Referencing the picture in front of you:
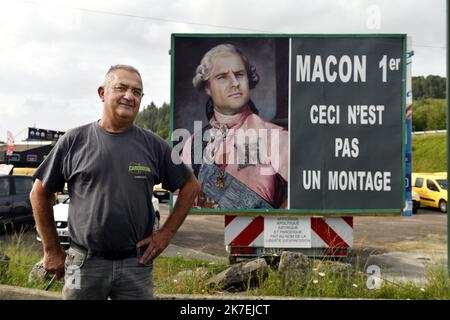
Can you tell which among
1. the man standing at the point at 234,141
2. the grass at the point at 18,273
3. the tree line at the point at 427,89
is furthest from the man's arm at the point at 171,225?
the tree line at the point at 427,89

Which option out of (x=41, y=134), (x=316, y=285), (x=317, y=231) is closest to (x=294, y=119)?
Result: (x=317, y=231)

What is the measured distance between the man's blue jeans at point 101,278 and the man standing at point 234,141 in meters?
3.19

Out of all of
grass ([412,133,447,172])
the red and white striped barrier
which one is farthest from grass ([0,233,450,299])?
grass ([412,133,447,172])

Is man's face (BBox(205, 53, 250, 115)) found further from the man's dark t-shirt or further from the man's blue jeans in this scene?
the man's blue jeans

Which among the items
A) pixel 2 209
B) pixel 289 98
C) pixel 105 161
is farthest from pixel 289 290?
pixel 2 209

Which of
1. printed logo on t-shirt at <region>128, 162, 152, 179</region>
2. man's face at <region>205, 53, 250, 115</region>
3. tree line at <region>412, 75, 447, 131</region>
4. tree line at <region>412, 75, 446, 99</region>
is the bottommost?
printed logo on t-shirt at <region>128, 162, 152, 179</region>

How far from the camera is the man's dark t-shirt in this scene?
2.62 metres

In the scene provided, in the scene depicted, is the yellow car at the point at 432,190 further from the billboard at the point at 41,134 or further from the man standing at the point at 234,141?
the billboard at the point at 41,134

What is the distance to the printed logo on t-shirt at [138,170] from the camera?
265 centimetres

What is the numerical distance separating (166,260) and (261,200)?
2.35 meters

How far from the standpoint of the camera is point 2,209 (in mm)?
11477

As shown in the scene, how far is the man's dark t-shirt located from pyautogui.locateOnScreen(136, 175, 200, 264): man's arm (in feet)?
0.26
